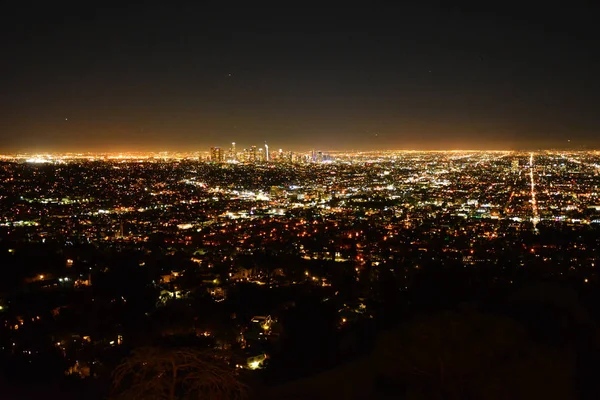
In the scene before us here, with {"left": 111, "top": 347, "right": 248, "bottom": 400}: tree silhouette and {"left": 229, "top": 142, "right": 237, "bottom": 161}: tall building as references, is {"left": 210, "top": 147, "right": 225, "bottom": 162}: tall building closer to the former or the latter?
{"left": 229, "top": 142, "right": 237, "bottom": 161}: tall building

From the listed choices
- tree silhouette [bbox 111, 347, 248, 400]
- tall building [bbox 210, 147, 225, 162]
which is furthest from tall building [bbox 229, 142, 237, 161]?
tree silhouette [bbox 111, 347, 248, 400]

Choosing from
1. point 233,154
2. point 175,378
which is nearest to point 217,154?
point 233,154

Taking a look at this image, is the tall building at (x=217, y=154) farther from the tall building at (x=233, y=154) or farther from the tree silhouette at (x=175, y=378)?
the tree silhouette at (x=175, y=378)

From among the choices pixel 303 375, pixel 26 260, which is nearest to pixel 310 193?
pixel 26 260

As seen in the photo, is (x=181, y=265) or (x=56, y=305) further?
(x=181, y=265)

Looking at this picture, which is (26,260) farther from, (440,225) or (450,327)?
(440,225)

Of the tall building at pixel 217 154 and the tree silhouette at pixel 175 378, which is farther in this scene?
the tall building at pixel 217 154

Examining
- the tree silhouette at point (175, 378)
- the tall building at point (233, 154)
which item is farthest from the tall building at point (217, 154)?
the tree silhouette at point (175, 378)

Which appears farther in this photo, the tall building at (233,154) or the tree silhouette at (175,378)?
the tall building at (233,154)
